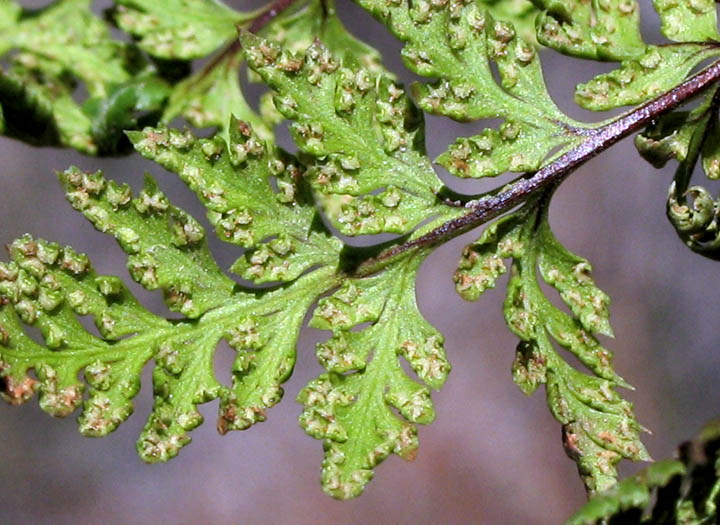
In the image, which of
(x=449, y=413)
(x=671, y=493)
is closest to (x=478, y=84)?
(x=671, y=493)

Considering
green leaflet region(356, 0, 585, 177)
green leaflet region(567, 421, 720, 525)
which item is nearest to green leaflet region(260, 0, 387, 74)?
green leaflet region(356, 0, 585, 177)

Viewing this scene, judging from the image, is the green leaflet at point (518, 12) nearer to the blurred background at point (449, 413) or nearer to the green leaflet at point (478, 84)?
the green leaflet at point (478, 84)

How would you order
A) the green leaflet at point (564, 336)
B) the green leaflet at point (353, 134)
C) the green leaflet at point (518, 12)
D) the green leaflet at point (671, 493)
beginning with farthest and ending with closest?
the green leaflet at point (518, 12), the green leaflet at point (564, 336), the green leaflet at point (353, 134), the green leaflet at point (671, 493)

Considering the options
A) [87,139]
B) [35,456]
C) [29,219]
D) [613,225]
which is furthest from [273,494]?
[87,139]

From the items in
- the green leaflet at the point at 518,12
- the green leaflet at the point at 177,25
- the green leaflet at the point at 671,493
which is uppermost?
the green leaflet at the point at 518,12

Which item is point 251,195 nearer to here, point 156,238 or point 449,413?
point 156,238

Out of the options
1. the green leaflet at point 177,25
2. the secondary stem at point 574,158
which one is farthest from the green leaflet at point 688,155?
the green leaflet at point 177,25
